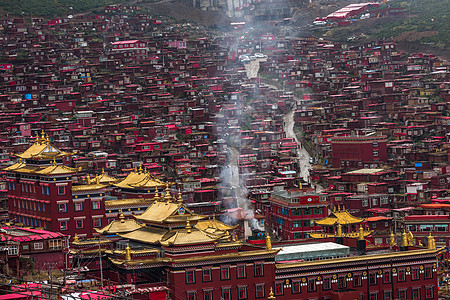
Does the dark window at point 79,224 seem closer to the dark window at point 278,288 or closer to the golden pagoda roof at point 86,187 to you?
→ the golden pagoda roof at point 86,187

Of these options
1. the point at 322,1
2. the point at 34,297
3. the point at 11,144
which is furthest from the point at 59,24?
the point at 34,297

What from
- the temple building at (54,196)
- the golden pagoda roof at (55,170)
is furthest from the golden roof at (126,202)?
the golden pagoda roof at (55,170)

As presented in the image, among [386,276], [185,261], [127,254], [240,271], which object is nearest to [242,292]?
[240,271]

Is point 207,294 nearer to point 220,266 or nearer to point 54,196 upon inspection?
point 220,266

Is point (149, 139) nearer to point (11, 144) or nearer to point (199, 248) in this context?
point (11, 144)

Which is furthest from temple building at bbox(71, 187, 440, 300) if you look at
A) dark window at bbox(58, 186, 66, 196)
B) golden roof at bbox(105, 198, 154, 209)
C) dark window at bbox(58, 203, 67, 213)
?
golden roof at bbox(105, 198, 154, 209)

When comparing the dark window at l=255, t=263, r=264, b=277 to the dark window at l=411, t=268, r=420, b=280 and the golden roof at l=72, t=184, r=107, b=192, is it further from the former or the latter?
the golden roof at l=72, t=184, r=107, b=192
